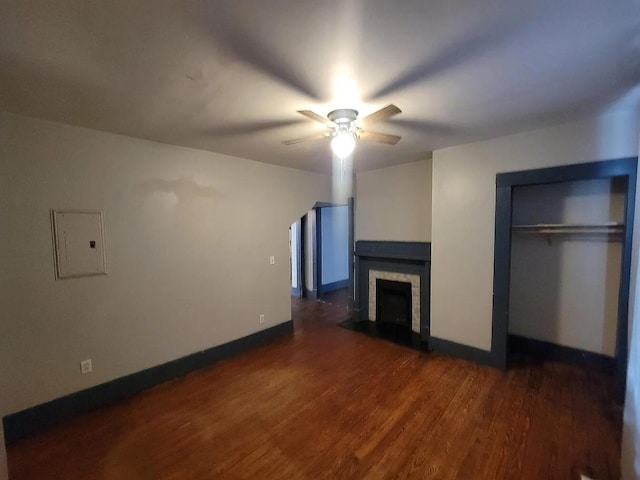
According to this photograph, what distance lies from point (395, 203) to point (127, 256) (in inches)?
132

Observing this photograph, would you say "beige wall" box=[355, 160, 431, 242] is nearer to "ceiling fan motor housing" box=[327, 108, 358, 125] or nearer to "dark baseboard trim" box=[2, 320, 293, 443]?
"ceiling fan motor housing" box=[327, 108, 358, 125]

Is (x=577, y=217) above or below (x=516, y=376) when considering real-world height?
above

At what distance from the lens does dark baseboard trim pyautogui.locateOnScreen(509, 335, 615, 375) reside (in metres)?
2.77

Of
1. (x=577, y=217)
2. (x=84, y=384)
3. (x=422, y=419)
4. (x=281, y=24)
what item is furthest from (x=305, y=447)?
(x=577, y=217)

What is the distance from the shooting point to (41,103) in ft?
6.17

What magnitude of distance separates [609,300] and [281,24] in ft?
12.2

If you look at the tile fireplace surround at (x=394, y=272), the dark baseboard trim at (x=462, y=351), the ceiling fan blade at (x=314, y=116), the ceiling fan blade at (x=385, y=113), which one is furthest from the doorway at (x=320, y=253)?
the ceiling fan blade at (x=385, y=113)

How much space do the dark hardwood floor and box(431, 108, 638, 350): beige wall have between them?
54cm

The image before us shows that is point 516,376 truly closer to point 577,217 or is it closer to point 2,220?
point 577,217

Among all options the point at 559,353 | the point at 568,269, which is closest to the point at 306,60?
the point at 568,269

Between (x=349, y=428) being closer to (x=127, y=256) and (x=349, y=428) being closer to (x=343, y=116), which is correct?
(x=343, y=116)

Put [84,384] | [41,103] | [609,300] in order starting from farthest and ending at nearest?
[609,300]
[84,384]
[41,103]

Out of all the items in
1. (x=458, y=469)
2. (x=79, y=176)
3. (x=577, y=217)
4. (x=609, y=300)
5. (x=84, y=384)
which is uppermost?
(x=79, y=176)

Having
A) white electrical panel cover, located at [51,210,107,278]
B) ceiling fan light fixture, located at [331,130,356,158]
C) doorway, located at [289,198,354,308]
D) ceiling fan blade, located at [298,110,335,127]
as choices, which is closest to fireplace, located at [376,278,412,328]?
doorway, located at [289,198,354,308]
